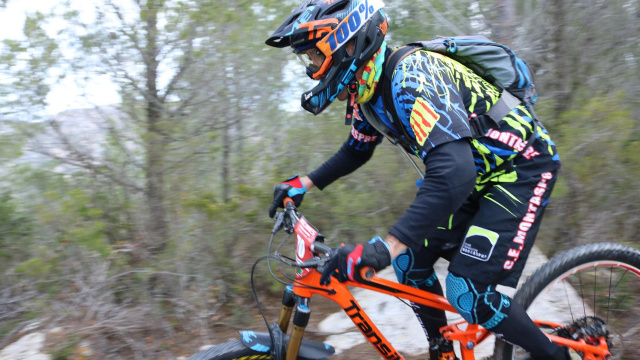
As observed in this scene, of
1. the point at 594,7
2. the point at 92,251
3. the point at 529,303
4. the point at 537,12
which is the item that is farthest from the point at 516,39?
the point at 92,251

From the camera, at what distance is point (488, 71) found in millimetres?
2572

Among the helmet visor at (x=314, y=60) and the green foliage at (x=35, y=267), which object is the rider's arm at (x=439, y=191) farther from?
the green foliage at (x=35, y=267)

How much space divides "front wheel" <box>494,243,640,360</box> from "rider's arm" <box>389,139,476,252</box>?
2.83 ft

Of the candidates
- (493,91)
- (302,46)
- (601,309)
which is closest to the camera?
(302,46)

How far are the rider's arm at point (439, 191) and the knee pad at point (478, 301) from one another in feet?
1.65

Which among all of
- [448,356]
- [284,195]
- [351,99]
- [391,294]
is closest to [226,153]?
[284,195]

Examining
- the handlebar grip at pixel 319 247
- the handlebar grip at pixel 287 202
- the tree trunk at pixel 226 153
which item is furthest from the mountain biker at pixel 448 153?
the tree trunk at pixel 226 153

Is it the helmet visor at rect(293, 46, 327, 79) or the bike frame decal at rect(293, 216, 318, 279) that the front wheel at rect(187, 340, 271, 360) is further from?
the helmet visor at rect(293, 46, 327, 79)

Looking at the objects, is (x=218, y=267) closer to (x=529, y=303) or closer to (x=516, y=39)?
(x=529, y=303)

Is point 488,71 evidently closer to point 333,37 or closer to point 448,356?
point 333,37

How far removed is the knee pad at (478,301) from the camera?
2.43 meters

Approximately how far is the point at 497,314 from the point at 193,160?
3.34 m

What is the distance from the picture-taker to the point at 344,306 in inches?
97.7

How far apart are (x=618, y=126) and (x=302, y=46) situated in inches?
132
